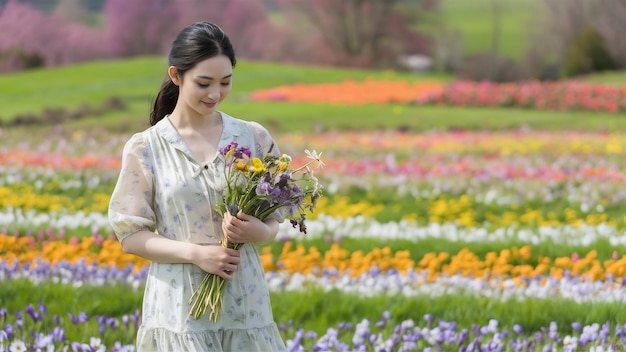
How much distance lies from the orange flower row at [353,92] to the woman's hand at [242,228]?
1812 cm

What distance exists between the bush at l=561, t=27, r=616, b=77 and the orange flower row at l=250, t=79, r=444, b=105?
5.57 m

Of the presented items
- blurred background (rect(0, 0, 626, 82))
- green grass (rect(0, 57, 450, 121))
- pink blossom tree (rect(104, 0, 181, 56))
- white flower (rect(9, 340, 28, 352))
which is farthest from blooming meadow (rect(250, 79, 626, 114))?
white flower (rect(9, 340, 28, 352))

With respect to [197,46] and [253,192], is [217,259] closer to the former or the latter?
[253,192]

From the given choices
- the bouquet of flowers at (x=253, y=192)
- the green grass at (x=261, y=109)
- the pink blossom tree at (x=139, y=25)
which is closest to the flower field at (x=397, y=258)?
the bouquet of flowers at (x=253, y=192)

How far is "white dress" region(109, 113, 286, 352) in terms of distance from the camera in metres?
3.37

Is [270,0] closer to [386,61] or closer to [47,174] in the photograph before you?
[386,61]

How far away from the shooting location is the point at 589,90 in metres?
20.6

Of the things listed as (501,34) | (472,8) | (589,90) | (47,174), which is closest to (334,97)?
(589,90)

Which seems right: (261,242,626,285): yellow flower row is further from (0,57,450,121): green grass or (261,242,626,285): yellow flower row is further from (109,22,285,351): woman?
(0,57,450,121): green grass

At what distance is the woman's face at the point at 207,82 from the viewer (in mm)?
3324

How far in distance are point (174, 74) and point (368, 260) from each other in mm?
3703

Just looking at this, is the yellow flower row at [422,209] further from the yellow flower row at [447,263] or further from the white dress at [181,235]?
the white dress at [181,235]

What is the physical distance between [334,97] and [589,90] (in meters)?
5.23

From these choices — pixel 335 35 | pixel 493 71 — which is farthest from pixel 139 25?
pixel 493 71
